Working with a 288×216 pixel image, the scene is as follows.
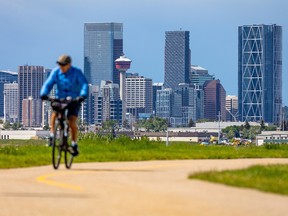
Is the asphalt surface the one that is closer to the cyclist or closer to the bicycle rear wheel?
the bicycle rear wheel

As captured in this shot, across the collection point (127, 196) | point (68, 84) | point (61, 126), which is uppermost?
point (68, 84)

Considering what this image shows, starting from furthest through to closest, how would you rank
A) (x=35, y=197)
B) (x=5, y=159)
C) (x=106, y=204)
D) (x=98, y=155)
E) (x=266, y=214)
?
(x=98, y=155) → (x=5, y=159) → (x=35, y=197) → (x=106, y=204) → (x=266, y=214)

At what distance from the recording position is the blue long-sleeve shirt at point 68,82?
19125 mm

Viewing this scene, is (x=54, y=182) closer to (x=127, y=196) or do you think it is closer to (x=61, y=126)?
(x=127, y=196)

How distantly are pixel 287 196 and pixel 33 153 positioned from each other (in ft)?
44.2

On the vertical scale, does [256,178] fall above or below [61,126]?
below

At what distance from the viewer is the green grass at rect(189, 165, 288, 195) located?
45.6 ft

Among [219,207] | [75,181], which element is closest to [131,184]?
[75,181]

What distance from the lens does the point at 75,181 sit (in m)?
15.8

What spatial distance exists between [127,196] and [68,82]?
625 centimetres

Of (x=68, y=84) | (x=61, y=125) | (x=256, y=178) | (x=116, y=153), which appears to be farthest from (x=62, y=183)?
(x=116, y=153)

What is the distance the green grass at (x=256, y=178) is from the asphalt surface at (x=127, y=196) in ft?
0.68

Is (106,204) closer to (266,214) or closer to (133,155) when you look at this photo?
(266,214)

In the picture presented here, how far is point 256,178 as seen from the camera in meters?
15.4
